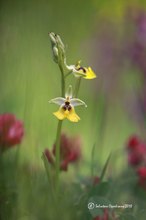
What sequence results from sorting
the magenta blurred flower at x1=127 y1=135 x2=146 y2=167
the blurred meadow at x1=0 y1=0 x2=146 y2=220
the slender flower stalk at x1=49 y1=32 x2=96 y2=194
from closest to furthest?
1. the slender flower stalk at x1=49 y1=32 x2=96 y2=194
2. the blurred meadow at x1=0 y1=0 x2=146 y2=220
3. the magenta blurred flower at x1=127 y1=135 x2=146 y2=167

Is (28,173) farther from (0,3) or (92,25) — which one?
(92,25)

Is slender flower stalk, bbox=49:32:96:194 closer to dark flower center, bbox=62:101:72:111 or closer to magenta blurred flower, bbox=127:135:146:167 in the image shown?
dark flower center, bbox=62:101:72:111

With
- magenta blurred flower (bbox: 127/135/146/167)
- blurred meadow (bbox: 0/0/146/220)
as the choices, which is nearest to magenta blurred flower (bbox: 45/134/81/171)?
blurred meadow (bbox: 0/0/146/220)

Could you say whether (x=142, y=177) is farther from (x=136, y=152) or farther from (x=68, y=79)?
(x=68, y=79)

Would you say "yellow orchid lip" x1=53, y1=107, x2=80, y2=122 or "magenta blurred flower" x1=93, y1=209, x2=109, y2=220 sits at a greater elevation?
"yellow orchid lip" x1=53, y1=107, x2=80, y2=122

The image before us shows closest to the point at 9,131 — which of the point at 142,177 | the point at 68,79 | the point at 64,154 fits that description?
the point at 64,154

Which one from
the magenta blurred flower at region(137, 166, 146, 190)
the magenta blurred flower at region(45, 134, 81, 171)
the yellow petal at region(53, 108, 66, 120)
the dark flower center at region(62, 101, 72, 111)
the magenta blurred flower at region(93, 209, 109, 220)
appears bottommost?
the magenta blurred flower at region(93, 209, 109, 220)

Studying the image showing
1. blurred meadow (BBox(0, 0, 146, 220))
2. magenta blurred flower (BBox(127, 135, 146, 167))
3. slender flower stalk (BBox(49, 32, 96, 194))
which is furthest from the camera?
magenta blurred flower (BBox(127, 135, 146, 167))

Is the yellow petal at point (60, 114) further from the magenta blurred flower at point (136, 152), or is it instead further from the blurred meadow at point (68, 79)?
the magenta blurred flower at point (136, 152)

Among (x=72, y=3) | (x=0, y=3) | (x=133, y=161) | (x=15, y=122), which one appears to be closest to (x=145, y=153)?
Result: (x=133, y=161)
